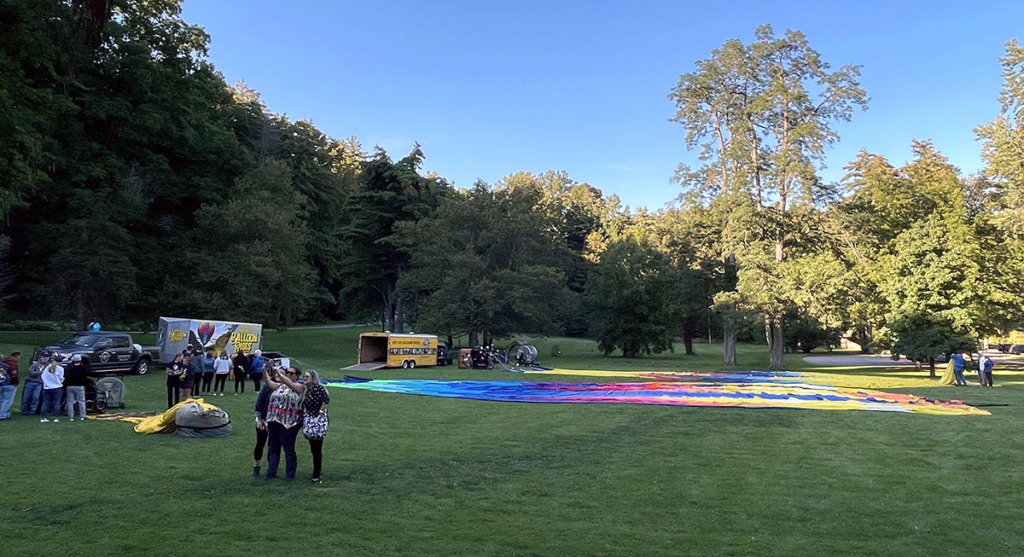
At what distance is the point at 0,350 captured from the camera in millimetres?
29609

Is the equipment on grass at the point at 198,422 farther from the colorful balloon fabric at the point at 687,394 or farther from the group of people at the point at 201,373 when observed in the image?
the colorful balloon fabric at the point at 687,394

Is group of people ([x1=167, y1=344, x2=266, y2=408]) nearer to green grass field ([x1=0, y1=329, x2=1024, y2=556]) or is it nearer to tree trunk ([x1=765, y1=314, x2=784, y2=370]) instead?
green grass field ([x1=0, y1=329, x2=1024, y2=556])

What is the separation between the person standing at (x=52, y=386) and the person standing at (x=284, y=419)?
8.17 meters

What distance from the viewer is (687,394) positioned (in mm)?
22203

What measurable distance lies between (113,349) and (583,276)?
51.0 meters

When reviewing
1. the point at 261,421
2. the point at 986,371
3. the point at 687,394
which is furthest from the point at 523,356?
the point at 261,421

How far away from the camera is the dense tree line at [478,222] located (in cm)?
3256

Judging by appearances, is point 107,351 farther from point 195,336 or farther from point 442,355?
point 442,355

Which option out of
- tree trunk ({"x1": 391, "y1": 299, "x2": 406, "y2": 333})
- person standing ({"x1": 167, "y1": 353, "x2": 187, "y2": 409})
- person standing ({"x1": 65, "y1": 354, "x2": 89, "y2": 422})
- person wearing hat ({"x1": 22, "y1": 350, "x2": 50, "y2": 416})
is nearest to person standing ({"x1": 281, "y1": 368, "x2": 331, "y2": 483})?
person standing ({"x1": 65, "y1": 354, "x2": 89, "y2": 422})

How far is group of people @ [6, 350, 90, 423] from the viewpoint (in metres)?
14.4

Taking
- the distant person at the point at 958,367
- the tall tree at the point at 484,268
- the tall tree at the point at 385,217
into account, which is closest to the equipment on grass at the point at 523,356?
the tall tree at the point at 484,268

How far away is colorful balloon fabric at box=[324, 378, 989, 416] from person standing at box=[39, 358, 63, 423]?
10.2m

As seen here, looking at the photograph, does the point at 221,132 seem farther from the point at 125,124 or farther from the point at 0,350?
the point at 0,350

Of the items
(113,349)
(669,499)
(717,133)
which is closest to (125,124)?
(113,349)
